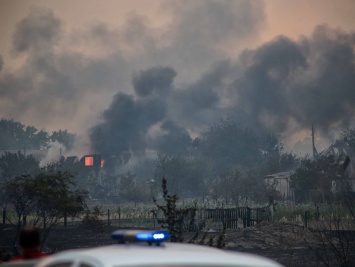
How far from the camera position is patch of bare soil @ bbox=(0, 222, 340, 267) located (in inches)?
936

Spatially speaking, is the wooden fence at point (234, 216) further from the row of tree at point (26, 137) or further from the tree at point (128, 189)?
the row of tree at point (26, 137)

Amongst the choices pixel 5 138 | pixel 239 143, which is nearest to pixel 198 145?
pixel 239 143

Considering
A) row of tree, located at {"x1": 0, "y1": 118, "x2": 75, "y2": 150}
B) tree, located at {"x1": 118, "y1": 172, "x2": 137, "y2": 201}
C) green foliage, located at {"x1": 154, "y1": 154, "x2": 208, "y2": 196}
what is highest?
row of tree, located at {"x1": 0, "y1": 118, "x2": 75, "y2": 150}

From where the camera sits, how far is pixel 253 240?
2769 cm

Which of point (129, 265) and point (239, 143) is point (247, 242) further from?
point (239, 143)

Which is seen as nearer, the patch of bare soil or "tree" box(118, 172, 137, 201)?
the patch of bare soil

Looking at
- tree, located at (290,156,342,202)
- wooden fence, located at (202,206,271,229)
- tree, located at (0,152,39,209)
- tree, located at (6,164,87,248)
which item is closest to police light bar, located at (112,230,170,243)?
tree, located at (6,164,87,248)

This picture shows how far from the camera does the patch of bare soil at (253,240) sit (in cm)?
2379

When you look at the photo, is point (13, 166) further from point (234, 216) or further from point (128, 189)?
point (234, 216)

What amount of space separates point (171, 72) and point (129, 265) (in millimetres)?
99678

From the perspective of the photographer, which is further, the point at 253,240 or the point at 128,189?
the point at 128,189

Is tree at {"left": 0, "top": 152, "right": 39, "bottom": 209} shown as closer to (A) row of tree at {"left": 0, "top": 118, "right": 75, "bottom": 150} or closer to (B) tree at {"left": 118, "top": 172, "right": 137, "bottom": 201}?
(B) tree at {"left": 118, "top": 172, "right": 137, "bottom": 201}

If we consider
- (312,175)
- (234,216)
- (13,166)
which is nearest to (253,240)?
(234,216)

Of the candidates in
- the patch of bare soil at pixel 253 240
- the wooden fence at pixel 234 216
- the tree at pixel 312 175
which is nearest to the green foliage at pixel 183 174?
the tree at pixel 312 175
